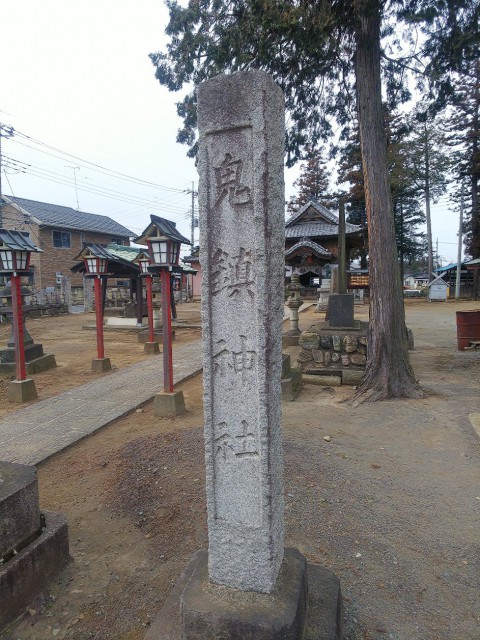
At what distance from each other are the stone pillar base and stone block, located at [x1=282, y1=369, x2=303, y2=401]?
4616 mm

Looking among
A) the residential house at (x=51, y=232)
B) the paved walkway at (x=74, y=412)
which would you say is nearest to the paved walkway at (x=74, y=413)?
the paved walkway at (x=74, y=412)

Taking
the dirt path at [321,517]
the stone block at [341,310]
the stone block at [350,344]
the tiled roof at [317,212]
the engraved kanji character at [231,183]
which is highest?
the tiled roof at [317,212]

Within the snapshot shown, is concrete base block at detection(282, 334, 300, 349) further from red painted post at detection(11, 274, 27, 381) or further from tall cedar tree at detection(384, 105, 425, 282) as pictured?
tall cedar tree at detection(384, 105, 425, 282)

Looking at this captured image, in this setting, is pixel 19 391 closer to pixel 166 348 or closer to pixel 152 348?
pixel 166 348

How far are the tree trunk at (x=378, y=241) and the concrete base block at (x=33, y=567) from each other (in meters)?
5.15

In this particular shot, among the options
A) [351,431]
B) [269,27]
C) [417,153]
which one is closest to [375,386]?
[351,431]

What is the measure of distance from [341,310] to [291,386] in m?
2.49

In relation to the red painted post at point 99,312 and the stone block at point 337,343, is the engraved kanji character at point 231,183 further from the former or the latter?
the red painted post at point 99,312

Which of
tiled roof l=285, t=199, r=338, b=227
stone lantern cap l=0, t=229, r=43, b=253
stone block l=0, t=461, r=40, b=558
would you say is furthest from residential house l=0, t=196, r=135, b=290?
stone block l=0, t=461, r=40, b=558

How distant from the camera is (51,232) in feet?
85.5

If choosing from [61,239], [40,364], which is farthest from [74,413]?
Answer: [61,239]

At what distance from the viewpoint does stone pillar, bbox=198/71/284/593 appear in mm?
1884

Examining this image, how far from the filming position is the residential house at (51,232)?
2491 cm

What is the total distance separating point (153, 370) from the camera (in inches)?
373
